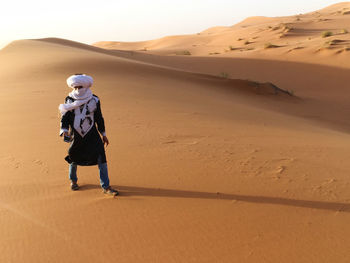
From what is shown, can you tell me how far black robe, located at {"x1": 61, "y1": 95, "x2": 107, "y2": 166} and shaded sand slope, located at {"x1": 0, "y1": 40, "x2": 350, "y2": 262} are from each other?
0.42 m

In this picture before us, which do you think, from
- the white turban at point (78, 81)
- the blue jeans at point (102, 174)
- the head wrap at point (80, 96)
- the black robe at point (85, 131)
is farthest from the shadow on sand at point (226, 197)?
the white turban at point (78, 81)

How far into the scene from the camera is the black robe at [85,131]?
339 cm

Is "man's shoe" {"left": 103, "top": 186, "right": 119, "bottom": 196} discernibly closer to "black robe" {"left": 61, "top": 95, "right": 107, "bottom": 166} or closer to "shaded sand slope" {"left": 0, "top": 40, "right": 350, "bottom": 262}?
"shaded sand slope" {"left": 0, "top": 40, "right": 350, "bottom": 262}

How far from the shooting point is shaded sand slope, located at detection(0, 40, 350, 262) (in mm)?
2684

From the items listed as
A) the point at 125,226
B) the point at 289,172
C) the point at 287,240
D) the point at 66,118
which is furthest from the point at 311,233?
the point at 66,118

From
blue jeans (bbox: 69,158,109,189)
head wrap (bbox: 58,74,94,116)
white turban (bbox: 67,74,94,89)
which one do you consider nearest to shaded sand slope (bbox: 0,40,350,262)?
blue jeans (bbox: 69,158,109,189)

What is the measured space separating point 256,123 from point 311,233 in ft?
12.9

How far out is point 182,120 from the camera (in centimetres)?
622

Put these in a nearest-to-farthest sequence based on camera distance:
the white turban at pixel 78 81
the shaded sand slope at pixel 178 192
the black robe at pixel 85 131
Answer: the shaded sand slope at pixel 178 192, the white turban at pixel 78 81, the black robe at pixel 85 131

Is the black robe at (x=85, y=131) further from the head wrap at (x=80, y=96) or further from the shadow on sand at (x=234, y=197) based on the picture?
the shadow on sand at (x=234, y=197)

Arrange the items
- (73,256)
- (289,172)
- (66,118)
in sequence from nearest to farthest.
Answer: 1. (73,256)
2. (66,118)
3. (289,172)

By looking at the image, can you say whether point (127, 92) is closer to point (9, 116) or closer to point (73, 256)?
point (9, 116)

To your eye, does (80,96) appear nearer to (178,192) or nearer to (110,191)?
(110,191)

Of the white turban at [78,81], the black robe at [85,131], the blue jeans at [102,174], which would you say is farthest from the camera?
the blue jeans at [102,174]
